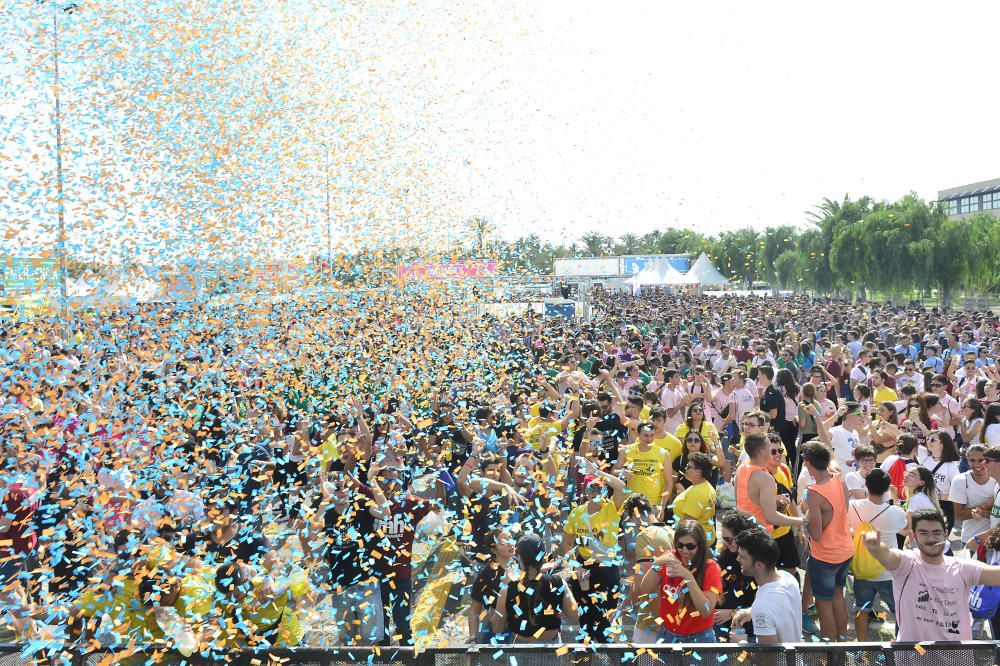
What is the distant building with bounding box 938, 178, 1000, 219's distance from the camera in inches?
2594

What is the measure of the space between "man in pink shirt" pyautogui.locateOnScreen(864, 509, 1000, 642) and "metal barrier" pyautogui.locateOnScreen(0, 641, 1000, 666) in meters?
0.39

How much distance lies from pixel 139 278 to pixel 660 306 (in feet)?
75.4

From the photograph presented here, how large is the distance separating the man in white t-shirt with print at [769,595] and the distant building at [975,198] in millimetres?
69814

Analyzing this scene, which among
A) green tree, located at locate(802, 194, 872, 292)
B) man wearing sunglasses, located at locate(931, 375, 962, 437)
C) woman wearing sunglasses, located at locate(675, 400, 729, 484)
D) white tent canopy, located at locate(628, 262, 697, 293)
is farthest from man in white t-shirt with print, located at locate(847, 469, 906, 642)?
green tree, located at locate(802, 194, 872, 292)

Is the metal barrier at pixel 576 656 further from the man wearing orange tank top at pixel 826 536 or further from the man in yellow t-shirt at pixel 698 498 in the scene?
the man in yellow t-shirt at pixel 698 498

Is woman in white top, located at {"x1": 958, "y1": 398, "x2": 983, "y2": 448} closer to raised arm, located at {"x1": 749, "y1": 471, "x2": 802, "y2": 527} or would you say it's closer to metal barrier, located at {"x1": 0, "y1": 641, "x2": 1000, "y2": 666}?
raised arm, located at {"x1": 749, "y1": 471, "x2": 802, "y2": 527}

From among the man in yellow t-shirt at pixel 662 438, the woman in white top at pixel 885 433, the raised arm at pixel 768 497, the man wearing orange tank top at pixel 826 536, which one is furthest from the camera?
the woman in white top at pixel 885 433

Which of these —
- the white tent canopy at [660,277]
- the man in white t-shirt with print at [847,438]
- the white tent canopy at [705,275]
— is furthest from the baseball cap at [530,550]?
the white tent canopy at [705,275]

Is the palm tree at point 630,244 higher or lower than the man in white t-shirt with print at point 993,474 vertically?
higher

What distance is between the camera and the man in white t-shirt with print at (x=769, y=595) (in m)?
3.88

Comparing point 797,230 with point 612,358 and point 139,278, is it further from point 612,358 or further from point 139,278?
point 139,278

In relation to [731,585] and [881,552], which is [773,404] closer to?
[731,585]

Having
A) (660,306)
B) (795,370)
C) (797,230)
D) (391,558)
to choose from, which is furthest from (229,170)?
(797,230)

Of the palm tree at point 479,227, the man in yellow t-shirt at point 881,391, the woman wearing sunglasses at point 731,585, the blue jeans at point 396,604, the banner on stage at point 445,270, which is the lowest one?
the blue jeans at point 396,604
